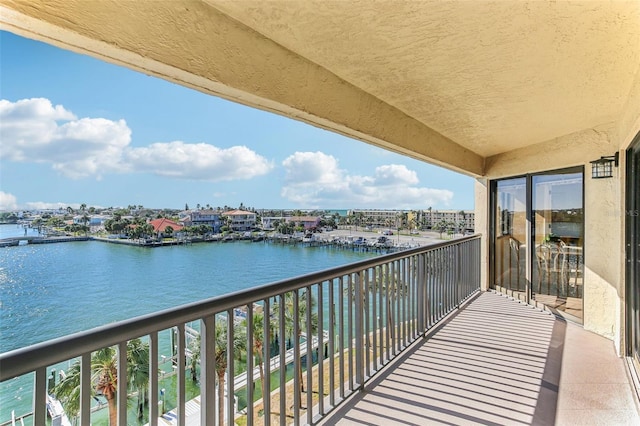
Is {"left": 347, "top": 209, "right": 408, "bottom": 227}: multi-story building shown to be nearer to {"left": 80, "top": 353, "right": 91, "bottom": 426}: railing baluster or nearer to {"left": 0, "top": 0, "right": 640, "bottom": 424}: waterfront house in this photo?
{"left": 0, "top": 0, "right": 640, "bottom": 424}: waterfront house

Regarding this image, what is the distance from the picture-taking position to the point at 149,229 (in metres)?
8.98

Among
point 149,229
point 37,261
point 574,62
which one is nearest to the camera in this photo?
point 574,62

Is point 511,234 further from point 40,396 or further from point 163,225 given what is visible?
point 163,225

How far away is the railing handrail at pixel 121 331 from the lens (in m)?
0.79

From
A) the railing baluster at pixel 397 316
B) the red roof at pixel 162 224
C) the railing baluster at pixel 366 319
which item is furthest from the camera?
the red roof at pixel 162 224

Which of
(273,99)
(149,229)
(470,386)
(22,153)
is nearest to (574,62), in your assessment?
(273,99)

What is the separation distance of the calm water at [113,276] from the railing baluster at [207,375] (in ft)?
12.5

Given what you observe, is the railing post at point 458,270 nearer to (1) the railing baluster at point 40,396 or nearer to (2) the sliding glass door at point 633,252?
Result: (2) the sliding glass door at point 633,252

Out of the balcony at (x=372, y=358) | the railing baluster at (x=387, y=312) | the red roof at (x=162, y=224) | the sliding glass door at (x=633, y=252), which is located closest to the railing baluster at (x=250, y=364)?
the balcony at (x=372, y=358)

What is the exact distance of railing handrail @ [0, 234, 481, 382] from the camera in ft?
2.60

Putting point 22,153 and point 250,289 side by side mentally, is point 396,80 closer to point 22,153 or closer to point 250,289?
point 250,289

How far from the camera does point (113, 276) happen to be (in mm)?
11711

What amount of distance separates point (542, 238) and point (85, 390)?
5.06 meters

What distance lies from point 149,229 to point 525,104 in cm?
936
